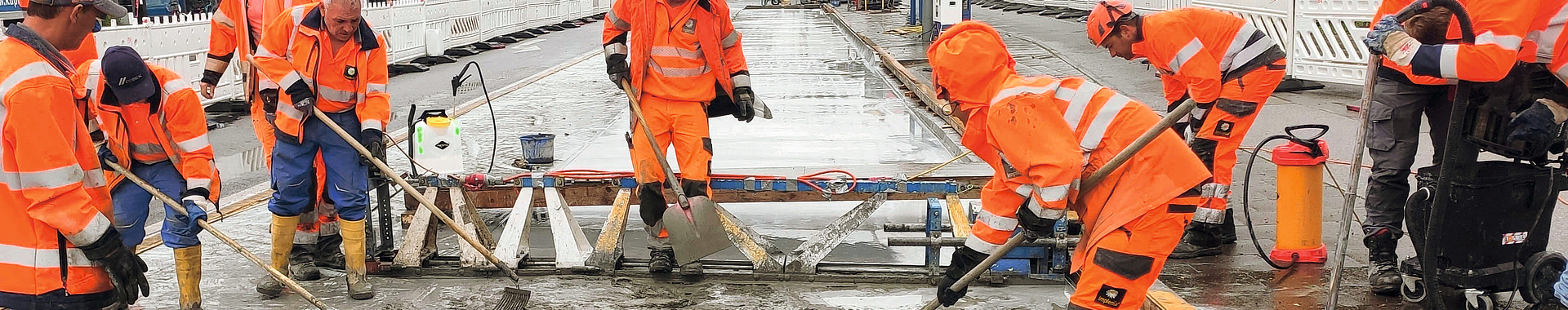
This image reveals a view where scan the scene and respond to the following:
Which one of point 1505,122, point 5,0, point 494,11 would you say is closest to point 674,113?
point 1505,122

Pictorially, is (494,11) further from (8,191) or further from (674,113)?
(8,191)

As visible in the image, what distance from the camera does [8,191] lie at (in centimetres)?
331

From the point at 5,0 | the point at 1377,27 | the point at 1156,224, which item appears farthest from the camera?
the point at 5,0

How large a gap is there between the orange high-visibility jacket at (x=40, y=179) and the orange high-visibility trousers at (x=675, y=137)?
2337 mm

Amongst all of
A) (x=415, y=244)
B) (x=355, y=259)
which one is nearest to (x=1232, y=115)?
(x=415, y=244)

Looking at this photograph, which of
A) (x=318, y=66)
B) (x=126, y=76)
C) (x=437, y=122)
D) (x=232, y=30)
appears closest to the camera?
(x=126, y=76)

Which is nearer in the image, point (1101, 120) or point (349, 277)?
point (1101, 120)

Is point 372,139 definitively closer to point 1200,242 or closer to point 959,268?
point 959,268

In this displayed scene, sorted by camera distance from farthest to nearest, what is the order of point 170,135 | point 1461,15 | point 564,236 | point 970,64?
point 564,236 < point 170,135 < point 1461,15 < point 970,64

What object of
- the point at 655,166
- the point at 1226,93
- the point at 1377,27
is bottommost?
the point at 655,166

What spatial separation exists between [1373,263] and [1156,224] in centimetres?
204

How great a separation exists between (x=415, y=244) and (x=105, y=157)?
1.59 metres

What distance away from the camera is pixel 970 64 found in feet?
11.4

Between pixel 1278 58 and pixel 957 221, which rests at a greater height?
pixel 1278 58
